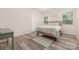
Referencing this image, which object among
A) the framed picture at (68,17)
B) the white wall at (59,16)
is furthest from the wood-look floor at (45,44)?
the framed picture at (68,17)

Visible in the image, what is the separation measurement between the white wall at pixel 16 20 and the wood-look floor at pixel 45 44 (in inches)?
4.0

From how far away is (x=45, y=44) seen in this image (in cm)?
118

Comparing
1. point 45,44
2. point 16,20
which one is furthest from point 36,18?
point 45,44

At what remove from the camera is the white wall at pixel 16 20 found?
111cm

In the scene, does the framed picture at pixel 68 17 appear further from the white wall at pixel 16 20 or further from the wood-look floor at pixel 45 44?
the white wall at pixel 16 20

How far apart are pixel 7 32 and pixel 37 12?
1.61 feet

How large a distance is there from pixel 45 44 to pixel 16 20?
20.7 inches

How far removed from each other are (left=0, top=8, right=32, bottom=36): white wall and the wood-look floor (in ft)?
0.33

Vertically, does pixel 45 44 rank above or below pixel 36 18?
below

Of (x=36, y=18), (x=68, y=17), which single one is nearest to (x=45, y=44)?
(x=36, y=18)

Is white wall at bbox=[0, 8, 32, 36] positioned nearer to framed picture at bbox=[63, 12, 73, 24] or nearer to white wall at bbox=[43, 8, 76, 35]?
white wall at bbox=[43, 8, 76, 35]

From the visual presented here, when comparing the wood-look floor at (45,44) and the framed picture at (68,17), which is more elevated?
the framed picture at (68,17)

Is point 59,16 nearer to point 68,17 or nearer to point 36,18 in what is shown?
point 68,17
